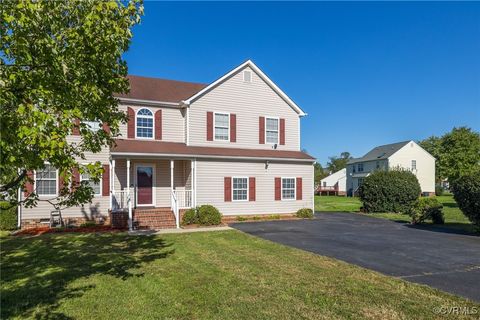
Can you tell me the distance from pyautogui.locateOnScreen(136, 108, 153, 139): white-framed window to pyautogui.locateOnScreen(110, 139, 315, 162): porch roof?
0.48 metres

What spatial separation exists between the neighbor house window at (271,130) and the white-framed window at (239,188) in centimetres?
338

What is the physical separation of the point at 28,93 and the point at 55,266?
528cm

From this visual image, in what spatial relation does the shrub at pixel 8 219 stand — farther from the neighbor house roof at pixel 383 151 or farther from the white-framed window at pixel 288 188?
the neighbor house roof at pixel 383 151

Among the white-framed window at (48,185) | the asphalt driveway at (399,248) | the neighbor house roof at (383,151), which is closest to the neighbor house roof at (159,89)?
the white-framed window at (48,185)

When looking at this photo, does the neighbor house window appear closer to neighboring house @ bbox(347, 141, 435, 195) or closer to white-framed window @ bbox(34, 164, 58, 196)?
white-framed window @ bbox(34, 164, 58, 196)

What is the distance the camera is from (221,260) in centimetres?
873

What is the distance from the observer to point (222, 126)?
63.0 feet

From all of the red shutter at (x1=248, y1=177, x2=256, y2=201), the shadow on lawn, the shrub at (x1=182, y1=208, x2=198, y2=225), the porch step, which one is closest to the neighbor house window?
the red shutter at (x1=248, y1=177, x2=256, y2=201)

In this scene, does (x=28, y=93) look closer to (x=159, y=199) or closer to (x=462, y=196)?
(x=159, y=199)

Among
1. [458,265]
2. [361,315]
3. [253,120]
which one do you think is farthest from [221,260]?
[253,120]

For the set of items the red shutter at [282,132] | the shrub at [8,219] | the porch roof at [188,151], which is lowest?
the shrub at [8,219]

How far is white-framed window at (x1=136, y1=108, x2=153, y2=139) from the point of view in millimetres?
17969

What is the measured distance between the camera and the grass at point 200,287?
A: 5211mm

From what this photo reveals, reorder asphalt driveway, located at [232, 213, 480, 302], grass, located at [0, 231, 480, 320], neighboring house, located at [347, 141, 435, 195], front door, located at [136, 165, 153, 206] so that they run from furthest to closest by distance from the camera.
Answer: neighboring house, located at [347, 141, 435, 195] < front door, located at [136, 165, 153, 206] < asphalt driveway, located at [232, 213, 480, 302] < grass, located at [0, 231, 480, 320]
